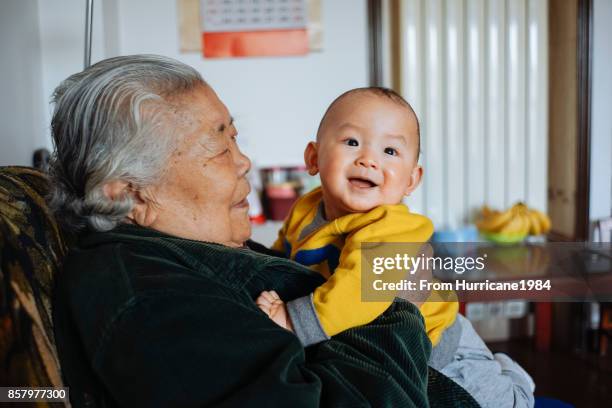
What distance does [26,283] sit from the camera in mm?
957

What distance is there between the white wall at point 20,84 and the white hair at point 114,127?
3.64 feet

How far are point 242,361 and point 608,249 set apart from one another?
294 cm

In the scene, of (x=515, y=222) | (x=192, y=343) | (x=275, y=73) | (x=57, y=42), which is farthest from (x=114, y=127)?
(x=515, y=222)

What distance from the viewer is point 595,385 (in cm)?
302

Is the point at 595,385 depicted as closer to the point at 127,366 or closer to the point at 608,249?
the point at 608,249

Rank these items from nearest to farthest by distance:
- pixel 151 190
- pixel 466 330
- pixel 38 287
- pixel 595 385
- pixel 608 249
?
pixel 38 287 < pixel 151 190 < pixel 466 330 < pixel 595 385 < pixel 608 249

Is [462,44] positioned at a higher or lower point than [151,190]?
higher

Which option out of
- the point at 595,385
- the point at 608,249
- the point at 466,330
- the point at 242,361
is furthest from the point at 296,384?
the point at 608,249

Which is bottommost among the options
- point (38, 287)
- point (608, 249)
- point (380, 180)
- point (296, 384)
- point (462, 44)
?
point (608, 249)

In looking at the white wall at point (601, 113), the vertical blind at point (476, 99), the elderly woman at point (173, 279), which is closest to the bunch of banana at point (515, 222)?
the vertical blind at point (476, 99)

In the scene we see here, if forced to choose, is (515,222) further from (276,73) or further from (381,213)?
(381,213)

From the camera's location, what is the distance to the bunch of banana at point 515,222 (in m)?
3.18

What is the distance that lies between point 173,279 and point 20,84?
1.73 m

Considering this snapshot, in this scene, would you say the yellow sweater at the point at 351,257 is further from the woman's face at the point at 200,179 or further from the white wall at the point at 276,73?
the white wall at the point at 276,73
